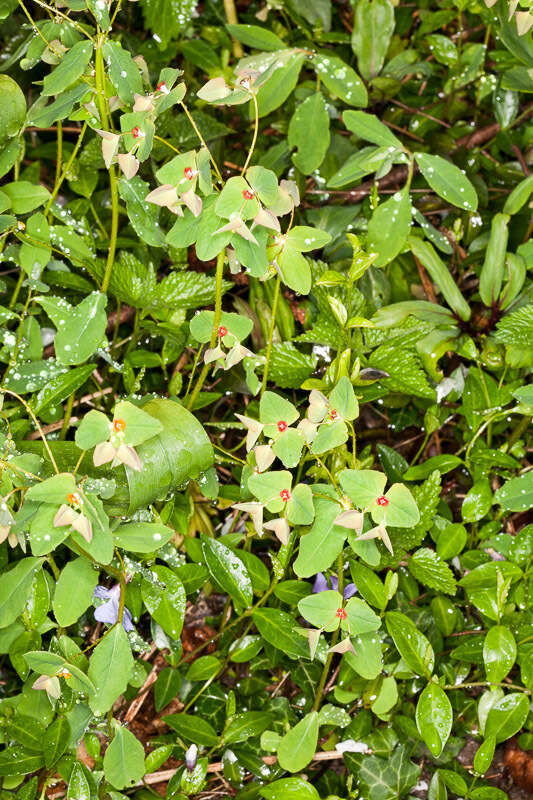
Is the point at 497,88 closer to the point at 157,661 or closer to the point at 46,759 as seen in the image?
the point at 157,661

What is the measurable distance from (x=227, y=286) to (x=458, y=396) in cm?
50

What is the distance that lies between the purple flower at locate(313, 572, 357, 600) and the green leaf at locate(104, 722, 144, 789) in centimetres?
38

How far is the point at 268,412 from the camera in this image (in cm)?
114

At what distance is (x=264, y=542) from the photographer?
1.46 m

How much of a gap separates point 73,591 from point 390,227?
85 centimetres

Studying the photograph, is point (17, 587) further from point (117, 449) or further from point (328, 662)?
point (328, 662)

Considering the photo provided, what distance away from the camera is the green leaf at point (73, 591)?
108 cm

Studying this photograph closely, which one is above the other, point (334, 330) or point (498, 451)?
point (334, 330)

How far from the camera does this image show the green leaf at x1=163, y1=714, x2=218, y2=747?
4.15 ft

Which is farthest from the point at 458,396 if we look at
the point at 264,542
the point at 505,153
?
the point at 505,153

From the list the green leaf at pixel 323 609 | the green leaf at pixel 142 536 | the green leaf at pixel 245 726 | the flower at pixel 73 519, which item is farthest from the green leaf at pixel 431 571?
the flower at pixel 73 519

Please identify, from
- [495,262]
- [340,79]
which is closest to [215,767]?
[495,262]

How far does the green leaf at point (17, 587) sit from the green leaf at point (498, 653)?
0.72m

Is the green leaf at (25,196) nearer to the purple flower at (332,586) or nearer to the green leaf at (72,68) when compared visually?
the green leaf at (72,68)
